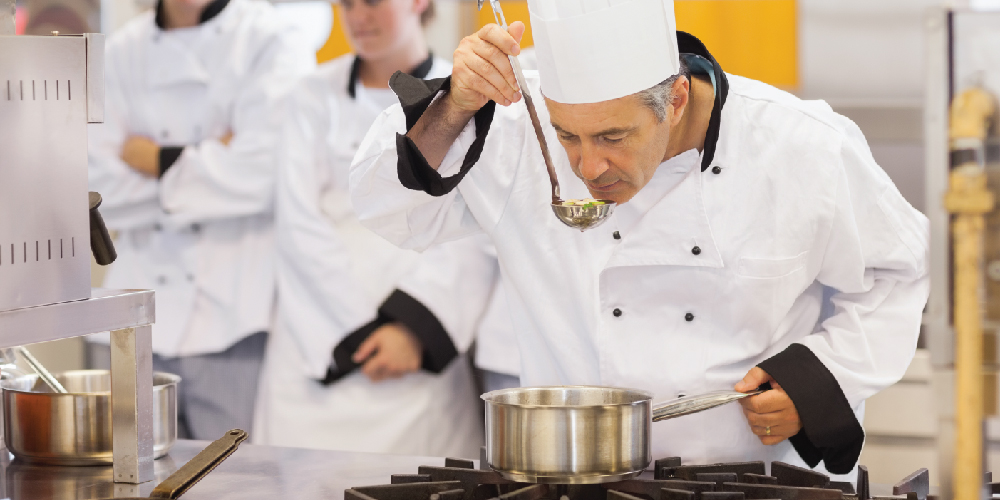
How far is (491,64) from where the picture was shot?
1458 mm

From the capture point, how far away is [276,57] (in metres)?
3.08

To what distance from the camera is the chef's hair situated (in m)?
1.50

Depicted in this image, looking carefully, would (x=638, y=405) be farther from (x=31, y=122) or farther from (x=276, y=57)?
(x=276, y=57)

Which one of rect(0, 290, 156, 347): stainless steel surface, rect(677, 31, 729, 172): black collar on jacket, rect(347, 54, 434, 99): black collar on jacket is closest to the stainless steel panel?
rect(677, 31, 729, 172): black collar on jacket

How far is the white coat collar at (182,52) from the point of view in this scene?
3068 millimetres

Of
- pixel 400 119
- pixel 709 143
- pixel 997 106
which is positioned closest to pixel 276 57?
pixel 400 119

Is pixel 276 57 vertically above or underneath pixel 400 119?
above

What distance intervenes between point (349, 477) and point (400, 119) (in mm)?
568

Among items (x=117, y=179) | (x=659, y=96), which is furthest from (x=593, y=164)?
(x=117, y=179)

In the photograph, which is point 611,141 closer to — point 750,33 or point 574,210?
point 574,210

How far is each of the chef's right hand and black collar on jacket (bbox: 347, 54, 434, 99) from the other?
1.38 metres

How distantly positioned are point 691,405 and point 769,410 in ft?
0.61

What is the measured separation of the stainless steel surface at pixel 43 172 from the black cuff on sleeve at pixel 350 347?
1.53 meters

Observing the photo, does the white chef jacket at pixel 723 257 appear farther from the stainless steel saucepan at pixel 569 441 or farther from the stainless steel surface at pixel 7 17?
the stainless steel surface at pixel 7 17
